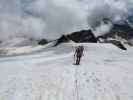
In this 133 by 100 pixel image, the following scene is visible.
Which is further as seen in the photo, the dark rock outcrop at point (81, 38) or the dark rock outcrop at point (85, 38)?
the dark rock outcrop at point (85, 38)

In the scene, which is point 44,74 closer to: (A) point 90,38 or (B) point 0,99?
(B) point 0,99

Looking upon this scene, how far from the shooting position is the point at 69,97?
42.7ft

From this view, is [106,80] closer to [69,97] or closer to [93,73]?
[93,73]

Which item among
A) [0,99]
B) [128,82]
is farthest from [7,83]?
[128,82]

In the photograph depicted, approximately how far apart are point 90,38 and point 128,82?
116320mm

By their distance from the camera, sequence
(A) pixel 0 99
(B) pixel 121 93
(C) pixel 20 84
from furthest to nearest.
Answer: (C) pixel 20 84, (B) pixel 121 93, (A) pixel 0 99

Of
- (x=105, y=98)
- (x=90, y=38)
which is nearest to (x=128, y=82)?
(x=105, y=98)

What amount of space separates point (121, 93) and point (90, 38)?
119 m

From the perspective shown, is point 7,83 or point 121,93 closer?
point 121,93

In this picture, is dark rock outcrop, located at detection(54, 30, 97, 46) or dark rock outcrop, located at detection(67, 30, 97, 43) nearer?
dark rock outcrop, located at detection(54, 30, 97, 46)

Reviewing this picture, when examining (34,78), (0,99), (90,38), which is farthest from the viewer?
(90,38)

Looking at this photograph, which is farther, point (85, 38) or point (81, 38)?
point (81, 38)

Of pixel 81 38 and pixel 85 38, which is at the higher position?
pixel 81 38

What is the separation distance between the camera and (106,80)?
16.5 m
